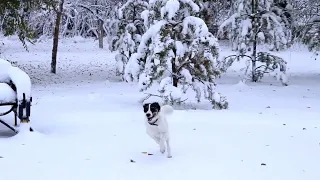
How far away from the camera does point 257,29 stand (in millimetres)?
18250

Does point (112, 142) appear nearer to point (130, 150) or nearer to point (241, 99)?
point (130, 150)

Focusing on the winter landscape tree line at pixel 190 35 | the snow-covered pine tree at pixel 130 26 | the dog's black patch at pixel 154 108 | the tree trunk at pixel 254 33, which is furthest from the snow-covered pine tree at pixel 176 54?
the tree trunk at pixel 254 33

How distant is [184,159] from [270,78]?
1551cm

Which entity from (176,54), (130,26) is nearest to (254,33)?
(130,26)

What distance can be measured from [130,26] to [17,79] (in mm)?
12220

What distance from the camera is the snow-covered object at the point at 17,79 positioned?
6.69 metres

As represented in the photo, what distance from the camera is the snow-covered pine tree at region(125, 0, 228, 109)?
33.8ft

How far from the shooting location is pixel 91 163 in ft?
17.7

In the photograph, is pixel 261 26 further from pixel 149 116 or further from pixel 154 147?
pixel 149 116

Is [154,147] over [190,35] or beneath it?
beneath

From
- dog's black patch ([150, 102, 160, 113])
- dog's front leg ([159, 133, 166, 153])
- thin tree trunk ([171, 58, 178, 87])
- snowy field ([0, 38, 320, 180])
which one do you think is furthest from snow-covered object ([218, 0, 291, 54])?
dog's black patch ([150, 102, 160, 113])

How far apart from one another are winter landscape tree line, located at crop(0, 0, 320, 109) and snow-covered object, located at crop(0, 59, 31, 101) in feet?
12.8

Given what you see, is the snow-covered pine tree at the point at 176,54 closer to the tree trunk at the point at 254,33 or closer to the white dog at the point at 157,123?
the white dog at the point at 157,123

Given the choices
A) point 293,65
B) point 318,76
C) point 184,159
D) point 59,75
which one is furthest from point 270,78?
point 184,159
